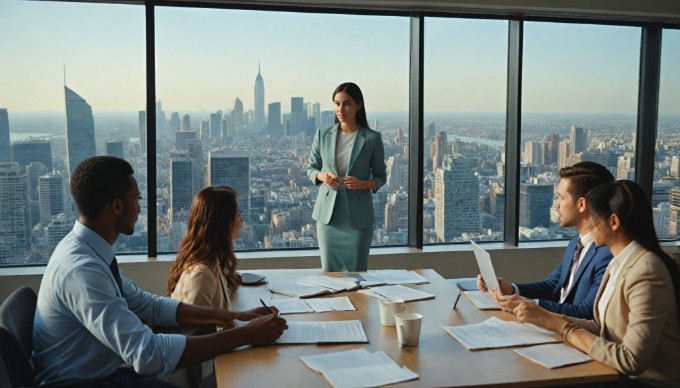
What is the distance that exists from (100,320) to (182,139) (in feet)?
10.3

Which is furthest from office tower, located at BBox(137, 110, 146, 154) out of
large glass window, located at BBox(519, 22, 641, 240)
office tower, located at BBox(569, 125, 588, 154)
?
office tower, located at BBox(569, 125, 588, 154)

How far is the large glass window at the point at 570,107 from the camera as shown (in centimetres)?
560

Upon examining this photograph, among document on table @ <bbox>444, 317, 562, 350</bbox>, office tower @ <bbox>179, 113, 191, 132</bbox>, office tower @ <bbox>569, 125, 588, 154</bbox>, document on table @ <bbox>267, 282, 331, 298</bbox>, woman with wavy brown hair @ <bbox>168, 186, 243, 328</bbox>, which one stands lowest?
document on table @ <bbox>444, 317, 562, 350</bbox>

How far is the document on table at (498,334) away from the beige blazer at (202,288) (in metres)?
0.90

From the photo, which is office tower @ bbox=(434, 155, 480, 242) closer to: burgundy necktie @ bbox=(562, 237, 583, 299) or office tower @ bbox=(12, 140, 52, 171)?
burgundy necktie @ bbox=(562, 237, 583, 299)

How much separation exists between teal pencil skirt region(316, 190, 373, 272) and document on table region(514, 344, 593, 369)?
2.32 meters

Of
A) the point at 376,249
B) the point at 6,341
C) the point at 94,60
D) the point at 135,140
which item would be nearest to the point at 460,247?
the point at 376,249

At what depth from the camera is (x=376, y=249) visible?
17.5 feet

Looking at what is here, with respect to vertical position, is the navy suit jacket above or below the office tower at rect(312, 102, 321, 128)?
below

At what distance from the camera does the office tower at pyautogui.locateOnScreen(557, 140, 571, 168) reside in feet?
18.8

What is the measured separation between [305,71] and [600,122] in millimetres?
2566

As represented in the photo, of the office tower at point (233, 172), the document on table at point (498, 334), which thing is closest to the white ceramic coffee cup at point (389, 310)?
the document on table at point (498, 334)

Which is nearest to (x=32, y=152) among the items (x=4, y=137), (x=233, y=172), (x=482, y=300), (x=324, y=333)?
(x=4, y=137)

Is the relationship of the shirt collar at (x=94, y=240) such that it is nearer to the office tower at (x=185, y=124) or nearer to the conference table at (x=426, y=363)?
the conference table at (x=426, y=363)
